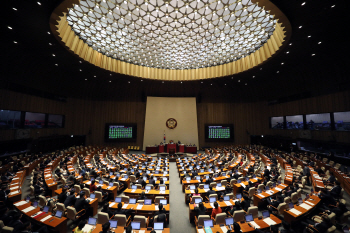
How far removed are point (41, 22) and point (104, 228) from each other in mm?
13273

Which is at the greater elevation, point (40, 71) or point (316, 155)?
point (40, 71)

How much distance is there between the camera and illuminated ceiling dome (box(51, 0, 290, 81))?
1176 cm

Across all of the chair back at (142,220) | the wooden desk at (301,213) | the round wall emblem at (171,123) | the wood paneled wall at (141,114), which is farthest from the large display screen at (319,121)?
the chair back at (142,220)

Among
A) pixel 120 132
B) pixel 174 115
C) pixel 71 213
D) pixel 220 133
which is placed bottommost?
pixel 71 213

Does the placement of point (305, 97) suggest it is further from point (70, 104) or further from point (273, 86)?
point (70, 104)

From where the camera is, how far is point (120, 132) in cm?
2736

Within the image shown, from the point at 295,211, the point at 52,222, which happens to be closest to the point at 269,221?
the point at 295,211

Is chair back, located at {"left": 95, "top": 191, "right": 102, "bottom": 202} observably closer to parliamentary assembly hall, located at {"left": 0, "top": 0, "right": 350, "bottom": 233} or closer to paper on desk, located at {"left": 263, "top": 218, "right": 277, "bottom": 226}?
parliamentary assembly hall, located at {"left": 0, "top": 0, "right": 350, "bottom": 233}

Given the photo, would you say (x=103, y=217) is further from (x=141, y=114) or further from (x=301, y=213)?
(x=141, y=114)

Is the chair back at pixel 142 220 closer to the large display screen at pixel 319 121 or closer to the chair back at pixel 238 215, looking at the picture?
the chair back at pixel 238 215

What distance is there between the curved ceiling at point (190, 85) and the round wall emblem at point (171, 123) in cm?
545

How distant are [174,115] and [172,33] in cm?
1532

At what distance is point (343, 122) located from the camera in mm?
16016

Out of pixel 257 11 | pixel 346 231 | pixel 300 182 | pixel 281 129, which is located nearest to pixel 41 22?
pixel 257 11
